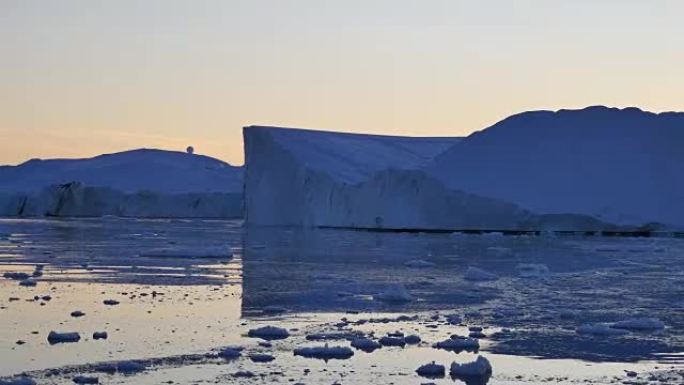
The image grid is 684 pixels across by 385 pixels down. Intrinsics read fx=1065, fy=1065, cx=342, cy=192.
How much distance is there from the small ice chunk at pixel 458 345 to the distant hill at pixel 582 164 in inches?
692

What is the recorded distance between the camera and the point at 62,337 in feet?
22.3

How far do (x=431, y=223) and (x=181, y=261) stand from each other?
1161 cm

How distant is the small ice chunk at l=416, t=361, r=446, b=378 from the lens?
5814mm

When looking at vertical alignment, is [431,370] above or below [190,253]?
below

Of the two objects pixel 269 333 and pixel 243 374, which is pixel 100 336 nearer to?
pixel 269 333

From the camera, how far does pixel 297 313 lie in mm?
8477

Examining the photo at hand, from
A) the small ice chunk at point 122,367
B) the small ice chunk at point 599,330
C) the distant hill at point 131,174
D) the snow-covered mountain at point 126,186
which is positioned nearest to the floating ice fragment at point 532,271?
the small ice chunk at point 599,330

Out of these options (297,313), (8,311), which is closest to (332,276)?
(297,313)

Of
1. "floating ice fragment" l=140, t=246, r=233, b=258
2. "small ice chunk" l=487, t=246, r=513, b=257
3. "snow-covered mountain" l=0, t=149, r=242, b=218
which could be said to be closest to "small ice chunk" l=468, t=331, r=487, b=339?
"floating ice fragment" l=140, t=246, r=233, b=258

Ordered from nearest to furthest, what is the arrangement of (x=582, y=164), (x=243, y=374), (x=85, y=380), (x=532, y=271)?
1. (x=85, y=380)
2. (x=243, y=374)
3. (x=532, y=271)
4. (x=582, y=164)

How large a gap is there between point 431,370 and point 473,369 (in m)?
0.23

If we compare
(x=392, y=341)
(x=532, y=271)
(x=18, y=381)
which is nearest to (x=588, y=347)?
(x=392, y=341)

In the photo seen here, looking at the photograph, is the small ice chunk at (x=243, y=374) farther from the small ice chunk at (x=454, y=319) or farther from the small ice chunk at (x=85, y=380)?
the small ice chunk at (x=454, y=319)

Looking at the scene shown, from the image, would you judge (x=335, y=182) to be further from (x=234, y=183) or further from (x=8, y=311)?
(x=234, y=183)
